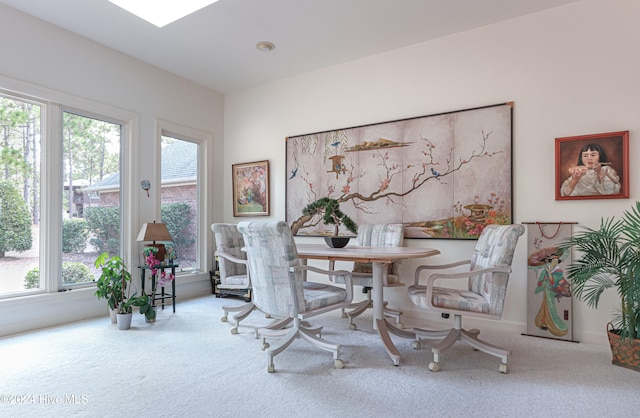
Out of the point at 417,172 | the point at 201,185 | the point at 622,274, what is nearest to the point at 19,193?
the point at 201,185

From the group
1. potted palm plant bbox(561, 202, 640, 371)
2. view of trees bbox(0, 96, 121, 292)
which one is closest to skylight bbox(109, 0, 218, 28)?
view of trees bbox(0, 96, 121, 292)

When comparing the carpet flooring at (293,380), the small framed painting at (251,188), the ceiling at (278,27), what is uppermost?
the ceiling at (278,27)

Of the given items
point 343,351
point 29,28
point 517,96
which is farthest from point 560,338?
point 29,28

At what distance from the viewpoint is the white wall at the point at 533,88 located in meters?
2.98

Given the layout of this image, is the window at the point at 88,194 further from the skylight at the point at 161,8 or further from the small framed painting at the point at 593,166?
the small framed painting at the point at 593,166

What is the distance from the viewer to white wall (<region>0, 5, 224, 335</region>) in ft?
10.7

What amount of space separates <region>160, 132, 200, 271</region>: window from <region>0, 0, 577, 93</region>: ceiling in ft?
3.54

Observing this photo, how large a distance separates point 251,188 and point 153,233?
1543 mm

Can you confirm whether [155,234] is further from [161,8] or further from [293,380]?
[293,380]

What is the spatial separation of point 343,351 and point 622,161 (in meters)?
2.72

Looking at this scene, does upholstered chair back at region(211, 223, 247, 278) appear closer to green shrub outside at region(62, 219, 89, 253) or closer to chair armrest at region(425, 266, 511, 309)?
green shrub outside at region(62, 219, 89, 253)

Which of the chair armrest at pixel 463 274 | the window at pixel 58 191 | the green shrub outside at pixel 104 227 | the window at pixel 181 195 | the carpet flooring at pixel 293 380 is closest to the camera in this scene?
the carpet flooring at pixel 293 380

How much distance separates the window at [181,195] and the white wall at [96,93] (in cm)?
18

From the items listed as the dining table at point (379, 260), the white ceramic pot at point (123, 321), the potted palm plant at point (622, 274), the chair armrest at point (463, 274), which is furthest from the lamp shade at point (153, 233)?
the potted palm plant at point (622, 274)
